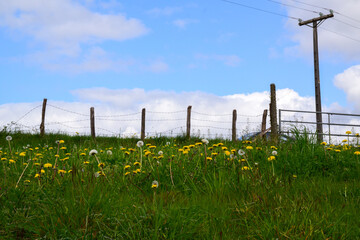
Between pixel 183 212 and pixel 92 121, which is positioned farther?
pixel 92 121

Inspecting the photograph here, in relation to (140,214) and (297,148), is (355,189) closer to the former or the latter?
(297,148)

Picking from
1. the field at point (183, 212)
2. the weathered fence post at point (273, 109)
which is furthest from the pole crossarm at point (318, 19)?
the field at point (183, 212)

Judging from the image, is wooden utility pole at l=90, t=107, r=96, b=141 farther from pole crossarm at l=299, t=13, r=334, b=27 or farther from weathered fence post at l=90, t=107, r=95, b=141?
pole crossarm at l=299, t=13, r=334, b=27

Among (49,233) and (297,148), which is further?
(297,148)

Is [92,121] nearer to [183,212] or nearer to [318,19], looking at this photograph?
[318,19]

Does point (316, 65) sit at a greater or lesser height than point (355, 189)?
greater

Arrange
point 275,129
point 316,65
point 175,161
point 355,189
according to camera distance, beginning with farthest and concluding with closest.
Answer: point 316,65 < point 275,129 < point 175,161 < point 355,189

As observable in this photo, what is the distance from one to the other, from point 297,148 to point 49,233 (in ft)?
16.6

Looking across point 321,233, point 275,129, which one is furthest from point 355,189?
point 275,129

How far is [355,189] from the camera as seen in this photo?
453cm

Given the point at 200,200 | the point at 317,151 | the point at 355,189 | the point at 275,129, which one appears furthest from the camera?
the point at 275,129

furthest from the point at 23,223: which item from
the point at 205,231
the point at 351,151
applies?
the point at 351,151

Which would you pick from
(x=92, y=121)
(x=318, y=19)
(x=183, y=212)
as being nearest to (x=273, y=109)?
(x=92, y=121)

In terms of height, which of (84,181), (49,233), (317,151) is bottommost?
(49,233)
